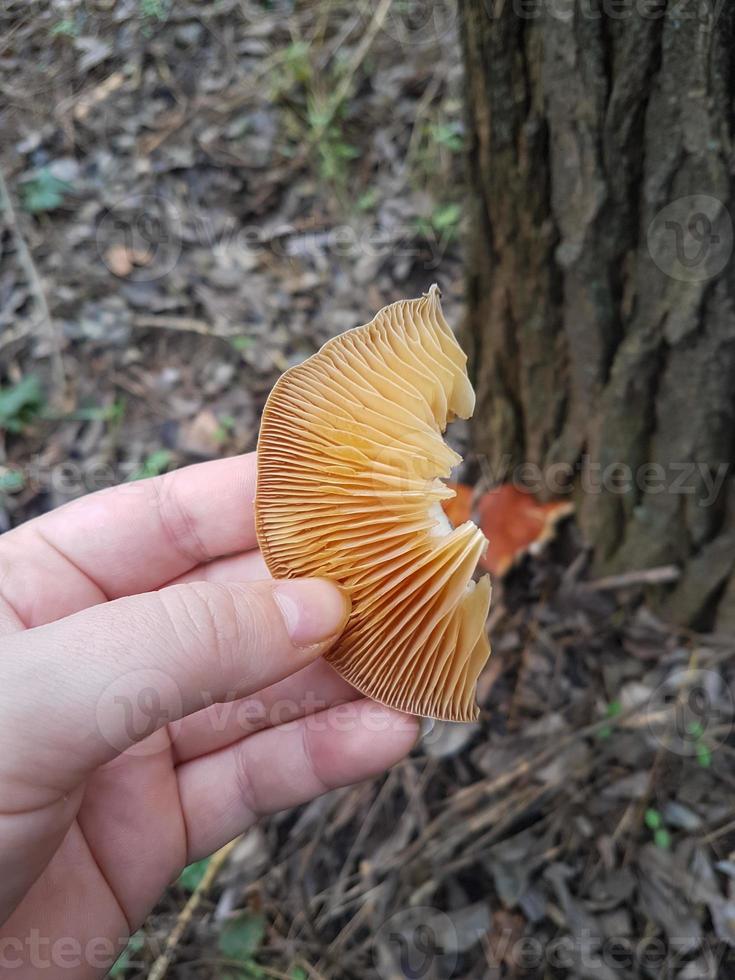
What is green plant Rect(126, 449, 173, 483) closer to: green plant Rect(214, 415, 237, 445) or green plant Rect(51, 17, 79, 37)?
green plant Rect(214, 415, 237, 445)

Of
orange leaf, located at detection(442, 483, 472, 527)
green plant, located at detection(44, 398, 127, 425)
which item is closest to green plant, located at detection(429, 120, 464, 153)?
orange leaf, located at detection(442, 483, 472, 527)

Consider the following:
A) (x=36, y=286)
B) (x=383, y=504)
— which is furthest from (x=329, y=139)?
(x=383, y=504)

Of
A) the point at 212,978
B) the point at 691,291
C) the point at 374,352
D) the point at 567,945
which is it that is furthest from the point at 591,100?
the point at 212,978

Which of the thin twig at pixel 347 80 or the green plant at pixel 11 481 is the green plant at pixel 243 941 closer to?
the green plant at pixel 11 481

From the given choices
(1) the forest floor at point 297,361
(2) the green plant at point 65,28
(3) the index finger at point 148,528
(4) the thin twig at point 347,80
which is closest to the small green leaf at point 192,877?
(1) the forest floor at point 297,361

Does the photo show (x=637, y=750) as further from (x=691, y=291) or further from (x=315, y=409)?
(x=315, y=409)

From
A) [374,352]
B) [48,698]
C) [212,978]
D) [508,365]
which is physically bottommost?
[212,978]
